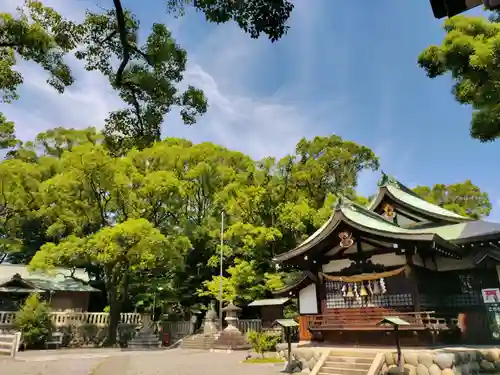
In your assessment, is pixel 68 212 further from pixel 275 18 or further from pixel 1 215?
pixel 275 18

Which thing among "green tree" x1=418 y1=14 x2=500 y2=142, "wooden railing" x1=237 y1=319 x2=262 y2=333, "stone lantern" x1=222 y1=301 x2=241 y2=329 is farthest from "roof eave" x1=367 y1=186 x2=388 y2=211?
"wooden railing" x1=237 y1=319 x2=262 y2=333

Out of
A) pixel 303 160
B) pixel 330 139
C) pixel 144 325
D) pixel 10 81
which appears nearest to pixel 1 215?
pixel 144 325

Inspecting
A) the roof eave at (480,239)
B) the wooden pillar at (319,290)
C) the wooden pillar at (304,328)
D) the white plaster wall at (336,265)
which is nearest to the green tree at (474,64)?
the roof eave at (480,239)

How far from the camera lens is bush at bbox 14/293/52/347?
21203mm

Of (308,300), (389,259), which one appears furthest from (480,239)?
(308,300)

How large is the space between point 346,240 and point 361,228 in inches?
38.2

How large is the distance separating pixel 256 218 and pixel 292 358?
16.9 m

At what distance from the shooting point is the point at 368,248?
14.5 meters

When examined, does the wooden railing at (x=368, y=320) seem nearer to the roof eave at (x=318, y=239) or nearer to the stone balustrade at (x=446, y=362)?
the stone balustrade at (x=446, y=362)

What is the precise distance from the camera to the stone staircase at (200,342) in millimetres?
23969

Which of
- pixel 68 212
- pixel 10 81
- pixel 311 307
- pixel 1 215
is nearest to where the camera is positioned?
pixel 10 81

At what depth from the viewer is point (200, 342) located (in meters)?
24.5

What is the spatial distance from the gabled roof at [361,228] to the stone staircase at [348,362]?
13.8 ft

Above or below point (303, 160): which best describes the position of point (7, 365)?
below
